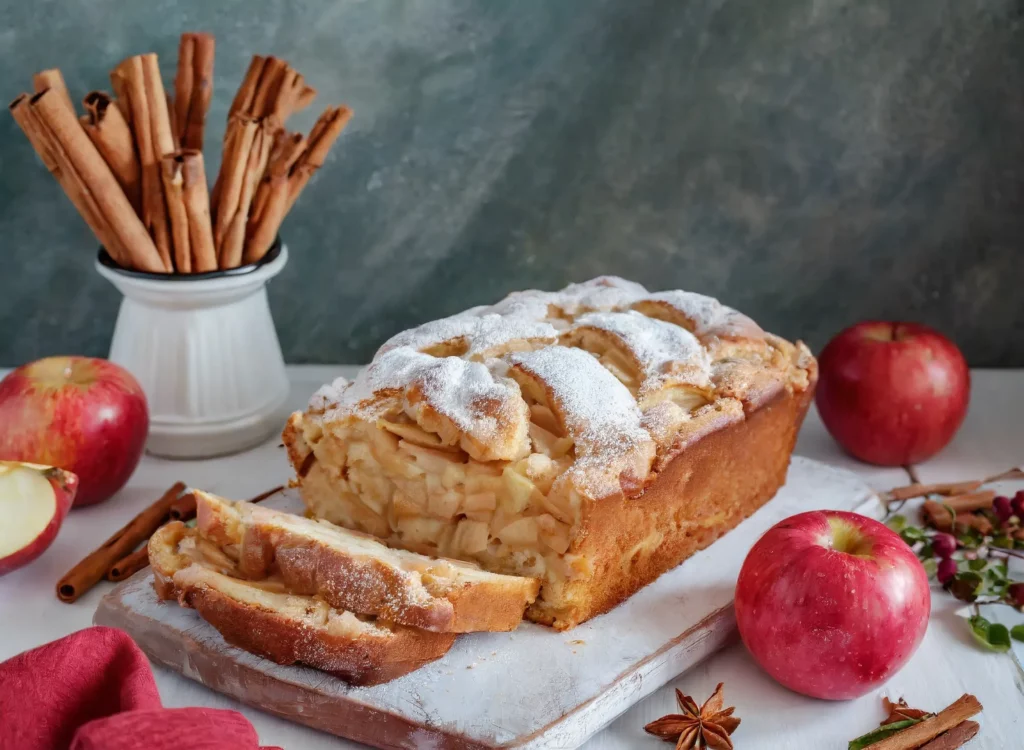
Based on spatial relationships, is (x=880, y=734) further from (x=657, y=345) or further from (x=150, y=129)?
(x=150, y=129)

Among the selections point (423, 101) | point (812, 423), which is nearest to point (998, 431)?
point (812, 423)

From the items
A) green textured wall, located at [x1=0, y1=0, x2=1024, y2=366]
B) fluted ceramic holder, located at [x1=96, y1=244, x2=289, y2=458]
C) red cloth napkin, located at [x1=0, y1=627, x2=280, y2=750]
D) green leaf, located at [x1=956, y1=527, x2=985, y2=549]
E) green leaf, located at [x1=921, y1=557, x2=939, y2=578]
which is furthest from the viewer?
green textured wall, located at [x1=0, y1=0, x2=1024, y2=366]

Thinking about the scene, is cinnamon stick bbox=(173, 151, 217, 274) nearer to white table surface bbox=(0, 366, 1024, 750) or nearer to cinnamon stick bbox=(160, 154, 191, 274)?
cinnamon stick bbox=(160, 154, 191, 274)

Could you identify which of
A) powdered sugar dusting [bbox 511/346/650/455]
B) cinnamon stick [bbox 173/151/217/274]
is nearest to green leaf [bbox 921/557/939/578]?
powdered sugar dusting [bbox 511/346/650/455]

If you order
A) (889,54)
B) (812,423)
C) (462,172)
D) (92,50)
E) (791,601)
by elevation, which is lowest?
(812,423)

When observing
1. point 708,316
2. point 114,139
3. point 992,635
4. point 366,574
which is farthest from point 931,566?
point 114,139

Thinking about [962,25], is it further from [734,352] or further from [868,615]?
[868,615]

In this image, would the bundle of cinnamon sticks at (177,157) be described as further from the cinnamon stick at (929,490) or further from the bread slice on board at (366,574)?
the cinnamon stick at (929,490)
